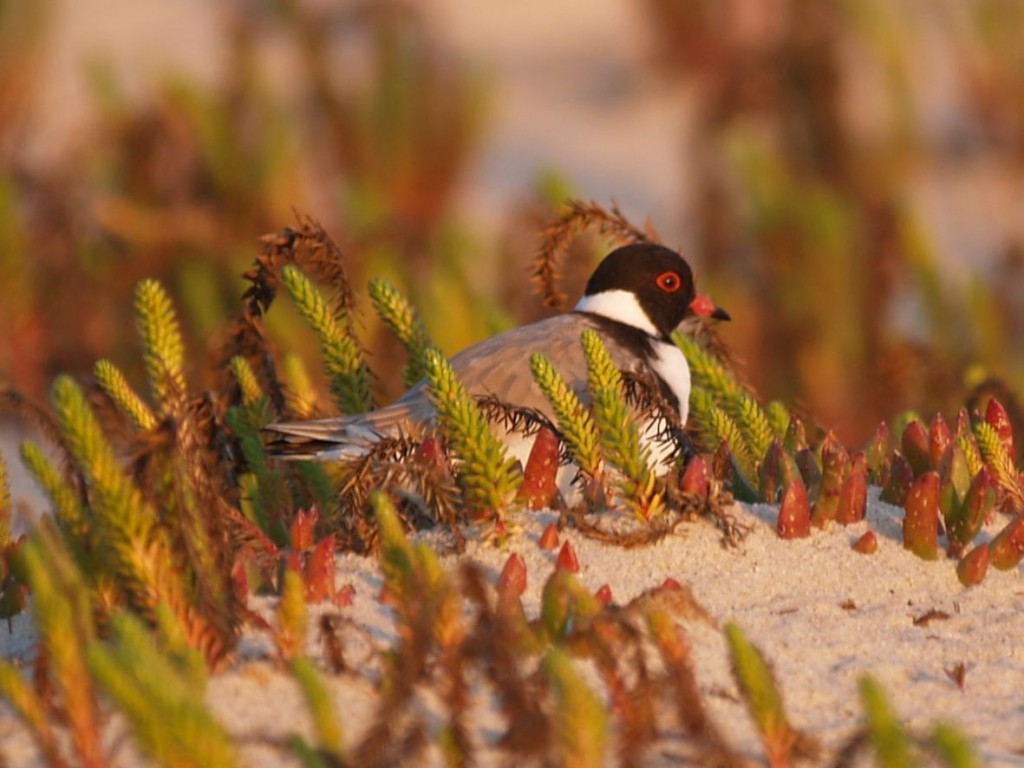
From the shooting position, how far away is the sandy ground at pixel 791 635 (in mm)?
2604

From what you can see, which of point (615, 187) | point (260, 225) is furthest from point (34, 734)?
point (615, 187)

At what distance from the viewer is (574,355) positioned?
4.38 meters

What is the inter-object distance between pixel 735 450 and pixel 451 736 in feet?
5.99

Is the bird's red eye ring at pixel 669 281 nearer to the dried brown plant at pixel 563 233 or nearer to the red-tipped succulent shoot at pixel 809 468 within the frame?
the dried brown plant at pixel 563 233

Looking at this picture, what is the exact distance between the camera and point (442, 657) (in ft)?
8.46

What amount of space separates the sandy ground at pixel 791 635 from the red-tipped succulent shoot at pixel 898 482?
4cm

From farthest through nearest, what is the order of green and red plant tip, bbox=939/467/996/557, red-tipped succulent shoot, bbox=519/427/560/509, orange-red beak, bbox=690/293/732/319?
orange-red beak, bbox=690/293/732/319, red-tipped succulent shoot, bbox=519/427/560/509, green and red plant tip, bbox=939/467/996/557

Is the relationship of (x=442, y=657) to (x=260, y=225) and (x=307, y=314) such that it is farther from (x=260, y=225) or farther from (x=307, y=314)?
(x=260, y=225)

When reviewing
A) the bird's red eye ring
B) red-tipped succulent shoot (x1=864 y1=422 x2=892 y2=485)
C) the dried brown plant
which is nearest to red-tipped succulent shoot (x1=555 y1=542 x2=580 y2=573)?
red-tipped succulent shoot (x1=864 y1=422 x2=892 y2=485)

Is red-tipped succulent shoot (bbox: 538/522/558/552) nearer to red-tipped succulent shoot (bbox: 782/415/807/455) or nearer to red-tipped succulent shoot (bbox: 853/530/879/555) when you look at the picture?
red-tipped succulent shoot (bbox: 853/530/879/555)

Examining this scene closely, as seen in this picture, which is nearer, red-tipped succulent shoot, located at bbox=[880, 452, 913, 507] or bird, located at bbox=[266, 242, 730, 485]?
red-tipped succulent shoot, located at bbox=[880, 452, 913, 507]

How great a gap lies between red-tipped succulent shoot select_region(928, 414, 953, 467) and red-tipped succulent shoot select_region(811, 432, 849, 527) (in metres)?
0.34

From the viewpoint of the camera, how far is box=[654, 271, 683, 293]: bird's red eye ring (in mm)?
5195

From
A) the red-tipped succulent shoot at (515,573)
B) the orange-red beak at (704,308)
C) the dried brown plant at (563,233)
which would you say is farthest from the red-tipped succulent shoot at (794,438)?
the orange-red beak at (704,308)
